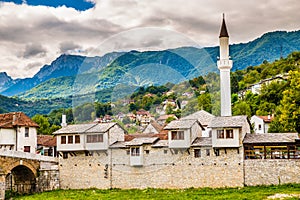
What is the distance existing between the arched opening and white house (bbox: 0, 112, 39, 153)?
14.4ft

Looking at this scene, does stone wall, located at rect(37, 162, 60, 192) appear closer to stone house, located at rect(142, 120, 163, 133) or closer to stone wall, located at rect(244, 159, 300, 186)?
stone house, located at rect(142, 120, 163, 133)

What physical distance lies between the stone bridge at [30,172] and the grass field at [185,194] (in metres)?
2.32

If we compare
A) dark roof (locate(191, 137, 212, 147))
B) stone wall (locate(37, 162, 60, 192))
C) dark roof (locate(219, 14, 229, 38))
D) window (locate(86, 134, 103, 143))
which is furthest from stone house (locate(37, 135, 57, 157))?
dark roof (locate(219, 14, 229, 38))

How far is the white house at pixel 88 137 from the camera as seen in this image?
4693 cm

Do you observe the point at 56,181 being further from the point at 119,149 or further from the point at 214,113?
the point at 214,113

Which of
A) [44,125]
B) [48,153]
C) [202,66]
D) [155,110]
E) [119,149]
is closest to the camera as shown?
[155,110]

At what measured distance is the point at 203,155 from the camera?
43.1m

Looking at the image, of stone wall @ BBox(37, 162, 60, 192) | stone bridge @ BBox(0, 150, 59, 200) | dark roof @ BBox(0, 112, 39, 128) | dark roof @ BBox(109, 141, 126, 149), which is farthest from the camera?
dark roof @ BBox(0, 112, 39, 128)

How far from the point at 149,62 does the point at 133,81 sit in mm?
1800

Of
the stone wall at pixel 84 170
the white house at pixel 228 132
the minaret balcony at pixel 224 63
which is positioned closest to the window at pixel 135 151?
the stone wall at pixel 84 170

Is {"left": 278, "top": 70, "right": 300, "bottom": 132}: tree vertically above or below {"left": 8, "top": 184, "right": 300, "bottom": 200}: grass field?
above

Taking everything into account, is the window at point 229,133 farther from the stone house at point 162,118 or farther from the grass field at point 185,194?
the stone house at point 162,118

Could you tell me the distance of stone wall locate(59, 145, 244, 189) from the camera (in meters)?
42.0

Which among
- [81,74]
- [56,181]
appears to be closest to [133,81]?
[81,74]
